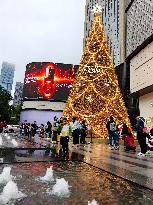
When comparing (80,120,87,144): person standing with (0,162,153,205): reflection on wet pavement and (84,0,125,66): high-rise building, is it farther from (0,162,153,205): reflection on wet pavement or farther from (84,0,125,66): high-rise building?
(84,0,125,66): high-rise building

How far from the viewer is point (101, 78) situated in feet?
67.3

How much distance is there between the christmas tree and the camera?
20047 millimetres

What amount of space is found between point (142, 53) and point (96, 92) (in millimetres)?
15770

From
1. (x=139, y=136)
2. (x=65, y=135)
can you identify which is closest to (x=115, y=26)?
(x=139, y=136)

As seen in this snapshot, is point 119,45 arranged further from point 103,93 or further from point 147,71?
point 103,93

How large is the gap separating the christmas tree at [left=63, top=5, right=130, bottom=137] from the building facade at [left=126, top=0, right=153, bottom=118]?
1092 centimetres

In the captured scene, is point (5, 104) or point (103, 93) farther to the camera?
point (5, 104)

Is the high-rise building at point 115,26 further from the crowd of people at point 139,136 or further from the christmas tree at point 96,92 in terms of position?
the crowd of people at point 139,136

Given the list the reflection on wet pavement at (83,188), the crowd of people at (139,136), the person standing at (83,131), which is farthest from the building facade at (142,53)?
the reflection on wet pavement at (83,188)

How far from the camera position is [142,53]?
1332 inches

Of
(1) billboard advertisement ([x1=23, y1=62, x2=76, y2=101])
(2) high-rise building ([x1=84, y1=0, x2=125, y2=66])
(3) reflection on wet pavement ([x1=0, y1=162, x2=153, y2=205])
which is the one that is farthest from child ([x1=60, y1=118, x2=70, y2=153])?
(2) high-rise building ([x1=84, y1=0, x2=125, y2=66])

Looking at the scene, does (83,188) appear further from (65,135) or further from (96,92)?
(96,92)

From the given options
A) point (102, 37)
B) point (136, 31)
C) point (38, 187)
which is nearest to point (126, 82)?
point (136, 31)

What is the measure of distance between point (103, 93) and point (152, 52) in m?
12.6
